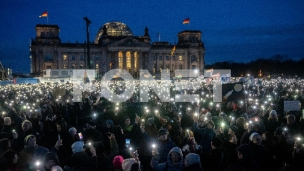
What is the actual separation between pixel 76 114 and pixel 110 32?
91731 mm

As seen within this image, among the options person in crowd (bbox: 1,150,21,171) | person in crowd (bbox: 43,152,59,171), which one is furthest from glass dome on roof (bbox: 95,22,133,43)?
person in crowd (bbox: 43,152,59,171)

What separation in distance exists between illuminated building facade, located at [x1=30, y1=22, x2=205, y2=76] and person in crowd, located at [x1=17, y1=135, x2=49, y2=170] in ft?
255

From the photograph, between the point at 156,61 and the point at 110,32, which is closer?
the point at 156,61

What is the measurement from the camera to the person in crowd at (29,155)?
6465 millimetres

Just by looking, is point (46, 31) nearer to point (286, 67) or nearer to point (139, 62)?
point (139, 62)

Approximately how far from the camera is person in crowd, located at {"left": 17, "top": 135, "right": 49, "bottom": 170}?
6465 mm

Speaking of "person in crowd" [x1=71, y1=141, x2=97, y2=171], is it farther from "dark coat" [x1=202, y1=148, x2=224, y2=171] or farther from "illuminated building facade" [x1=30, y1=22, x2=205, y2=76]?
"illuminated building facade" [x1=30, y1=22, x2=205, y2=76]

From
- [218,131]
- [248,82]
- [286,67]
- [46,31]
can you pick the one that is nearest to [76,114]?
[218,131]

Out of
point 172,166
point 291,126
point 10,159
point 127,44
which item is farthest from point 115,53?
point 172,166

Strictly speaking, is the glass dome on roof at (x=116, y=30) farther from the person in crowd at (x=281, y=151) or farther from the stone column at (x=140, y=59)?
the person in crowd at (x=281, y=151)

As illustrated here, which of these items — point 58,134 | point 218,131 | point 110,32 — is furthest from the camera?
point 110,32

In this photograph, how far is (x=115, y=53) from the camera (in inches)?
3634

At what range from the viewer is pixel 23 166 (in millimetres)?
6457

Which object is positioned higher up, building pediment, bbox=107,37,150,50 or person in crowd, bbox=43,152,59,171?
building pediment, bbox=107,37,150,50
